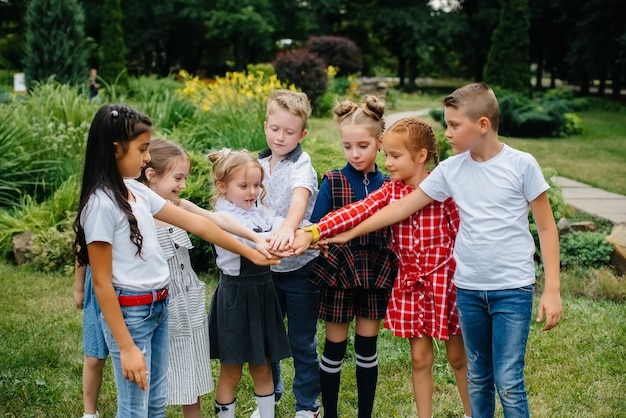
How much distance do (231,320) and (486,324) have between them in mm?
1123

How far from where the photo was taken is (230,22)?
99.7ft

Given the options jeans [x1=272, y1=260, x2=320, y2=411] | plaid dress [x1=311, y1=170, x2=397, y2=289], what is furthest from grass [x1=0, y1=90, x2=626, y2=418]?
plaid dress [x1=311, y1=170, x2=397, y2=289]

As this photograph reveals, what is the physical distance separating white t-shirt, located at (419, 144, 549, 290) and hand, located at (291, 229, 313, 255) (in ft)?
2.30

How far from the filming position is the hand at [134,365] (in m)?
2.19

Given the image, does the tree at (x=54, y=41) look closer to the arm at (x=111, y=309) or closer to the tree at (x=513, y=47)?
the tree at (x=513, y=47)

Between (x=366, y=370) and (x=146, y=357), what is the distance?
47.1 inches

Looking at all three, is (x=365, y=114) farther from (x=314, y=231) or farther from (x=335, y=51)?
(x=335, y=51)

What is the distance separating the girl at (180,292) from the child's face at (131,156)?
2.04ft

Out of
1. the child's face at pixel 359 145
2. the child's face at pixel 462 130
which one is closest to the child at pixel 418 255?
the child's face at pixel 359 145

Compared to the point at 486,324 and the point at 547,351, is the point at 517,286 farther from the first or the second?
the point at 547,351

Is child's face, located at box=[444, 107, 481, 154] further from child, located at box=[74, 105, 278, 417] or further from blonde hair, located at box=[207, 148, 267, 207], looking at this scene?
child, located at box=[74, 105, 278, 417]

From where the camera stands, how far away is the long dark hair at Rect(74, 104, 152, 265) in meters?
2.24

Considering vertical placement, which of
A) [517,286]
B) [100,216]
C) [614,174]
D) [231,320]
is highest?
[100,216]

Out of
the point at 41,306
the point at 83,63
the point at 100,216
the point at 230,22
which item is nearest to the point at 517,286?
the point at 100,216
